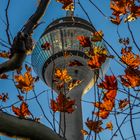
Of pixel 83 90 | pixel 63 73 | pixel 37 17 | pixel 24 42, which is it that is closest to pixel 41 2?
pixel 37 17

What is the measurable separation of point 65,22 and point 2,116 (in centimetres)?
4283

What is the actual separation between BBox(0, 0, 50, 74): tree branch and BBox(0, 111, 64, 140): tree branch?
0.48 meters

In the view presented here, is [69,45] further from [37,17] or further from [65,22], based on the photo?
[37,17]

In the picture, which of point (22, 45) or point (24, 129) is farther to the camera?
point (22, 45)

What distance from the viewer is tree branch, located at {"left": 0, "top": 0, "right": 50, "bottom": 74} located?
3525 millimetres

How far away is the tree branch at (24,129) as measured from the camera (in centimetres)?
322

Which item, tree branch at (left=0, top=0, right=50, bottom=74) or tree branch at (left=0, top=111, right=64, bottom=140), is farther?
Result: tree branch at (left=0, top=0, right=50, bottom=74)

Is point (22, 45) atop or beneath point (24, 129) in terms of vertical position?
atop

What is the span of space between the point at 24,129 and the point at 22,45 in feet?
2.54

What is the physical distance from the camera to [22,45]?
11.8 feet

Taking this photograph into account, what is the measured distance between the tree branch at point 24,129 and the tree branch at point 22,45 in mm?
479

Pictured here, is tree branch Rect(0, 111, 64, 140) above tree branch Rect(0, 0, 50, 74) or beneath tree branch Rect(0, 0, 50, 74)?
beneath

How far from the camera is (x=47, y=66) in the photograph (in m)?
44.7

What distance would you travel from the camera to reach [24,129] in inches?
128
